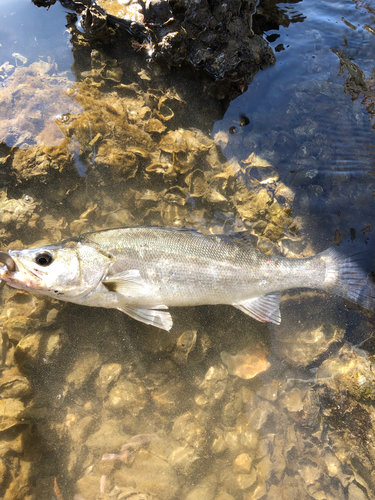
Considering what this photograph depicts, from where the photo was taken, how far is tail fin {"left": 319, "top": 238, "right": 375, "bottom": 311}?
10.2ft

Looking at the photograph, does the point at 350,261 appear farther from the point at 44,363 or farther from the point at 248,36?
the point at 44,363

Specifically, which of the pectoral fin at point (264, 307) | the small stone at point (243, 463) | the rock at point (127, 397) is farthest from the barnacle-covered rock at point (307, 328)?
the rock at point (127, 397)

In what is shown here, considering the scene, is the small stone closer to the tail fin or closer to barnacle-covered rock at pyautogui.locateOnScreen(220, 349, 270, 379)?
barnacle-covered rock at pyautogui.locateOnScreen(220, 349, 270, 379)

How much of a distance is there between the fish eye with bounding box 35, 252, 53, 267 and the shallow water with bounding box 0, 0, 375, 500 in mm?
653

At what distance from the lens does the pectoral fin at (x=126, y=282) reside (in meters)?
2.81

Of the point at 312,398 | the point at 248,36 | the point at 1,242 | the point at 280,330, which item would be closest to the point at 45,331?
the point at 1,242

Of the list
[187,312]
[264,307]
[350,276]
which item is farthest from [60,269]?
[350,276]

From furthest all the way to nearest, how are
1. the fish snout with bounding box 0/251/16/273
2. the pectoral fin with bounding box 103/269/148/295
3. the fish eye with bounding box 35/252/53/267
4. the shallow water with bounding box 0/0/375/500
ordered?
1. the shallow water with bounding box 0/0/375/500
2. the pectoral fin with bounding box 103/269/148/295
3. the fish eye with bounding box 35/252/53/267
4. the fish snout with bounding box 0/251/16/273

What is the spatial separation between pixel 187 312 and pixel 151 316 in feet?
1.82

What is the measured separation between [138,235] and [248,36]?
120 inches

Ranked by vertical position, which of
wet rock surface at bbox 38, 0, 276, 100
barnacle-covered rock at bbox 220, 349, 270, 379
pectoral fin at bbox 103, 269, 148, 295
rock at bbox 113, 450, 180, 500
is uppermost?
wet rock surface at bbox 38, 0, 276, 100

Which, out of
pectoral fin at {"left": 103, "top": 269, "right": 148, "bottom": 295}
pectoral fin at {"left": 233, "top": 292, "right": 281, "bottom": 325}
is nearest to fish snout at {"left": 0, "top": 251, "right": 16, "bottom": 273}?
pectoral fin at {"left": 103, "top": 269, "right": 148, "bottom": 295}

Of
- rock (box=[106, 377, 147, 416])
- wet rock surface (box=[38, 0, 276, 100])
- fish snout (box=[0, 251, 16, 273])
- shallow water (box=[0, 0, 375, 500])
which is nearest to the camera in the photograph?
fish snout (box=[0, 251, 16, 273])

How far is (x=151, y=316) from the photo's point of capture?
112 inches
